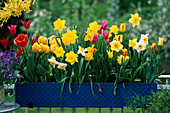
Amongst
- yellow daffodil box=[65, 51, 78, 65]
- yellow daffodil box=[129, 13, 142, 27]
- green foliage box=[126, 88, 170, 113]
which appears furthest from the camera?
yellow daffodil box=[129, 13, 142, 27]

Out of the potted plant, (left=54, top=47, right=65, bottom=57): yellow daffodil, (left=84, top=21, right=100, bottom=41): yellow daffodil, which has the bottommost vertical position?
the potted plant

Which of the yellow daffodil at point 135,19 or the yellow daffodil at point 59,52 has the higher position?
the yellow daffodil at point 135,19

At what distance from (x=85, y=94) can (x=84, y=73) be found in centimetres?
18

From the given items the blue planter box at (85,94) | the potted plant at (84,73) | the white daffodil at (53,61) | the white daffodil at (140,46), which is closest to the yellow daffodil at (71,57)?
the potted plant at (84,73)

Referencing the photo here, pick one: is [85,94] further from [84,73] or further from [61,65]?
[61,65]

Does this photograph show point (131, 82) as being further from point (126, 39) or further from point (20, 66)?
point (20, 66)

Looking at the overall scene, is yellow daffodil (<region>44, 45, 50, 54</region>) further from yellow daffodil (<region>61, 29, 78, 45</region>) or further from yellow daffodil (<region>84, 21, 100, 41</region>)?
yellow daffodil (<region>84, 21, 100, 41</region>)

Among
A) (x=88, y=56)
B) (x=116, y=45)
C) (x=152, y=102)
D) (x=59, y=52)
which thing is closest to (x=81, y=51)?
(x=88, y=56)

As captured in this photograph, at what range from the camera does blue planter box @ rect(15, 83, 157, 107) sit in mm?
1982

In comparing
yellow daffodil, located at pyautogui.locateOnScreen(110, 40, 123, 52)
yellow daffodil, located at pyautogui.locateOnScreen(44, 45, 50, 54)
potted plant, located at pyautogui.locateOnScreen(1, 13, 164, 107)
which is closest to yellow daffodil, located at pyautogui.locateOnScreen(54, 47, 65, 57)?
potted plant, located at pyautogui.locateOnScreen(1, 13, 164, 107)

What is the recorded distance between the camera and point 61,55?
1.95 meters

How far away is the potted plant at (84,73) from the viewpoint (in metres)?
1.96

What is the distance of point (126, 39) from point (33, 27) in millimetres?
5468

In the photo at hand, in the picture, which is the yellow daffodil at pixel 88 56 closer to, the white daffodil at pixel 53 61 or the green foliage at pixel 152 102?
the white daffodil at pixel 53 61
